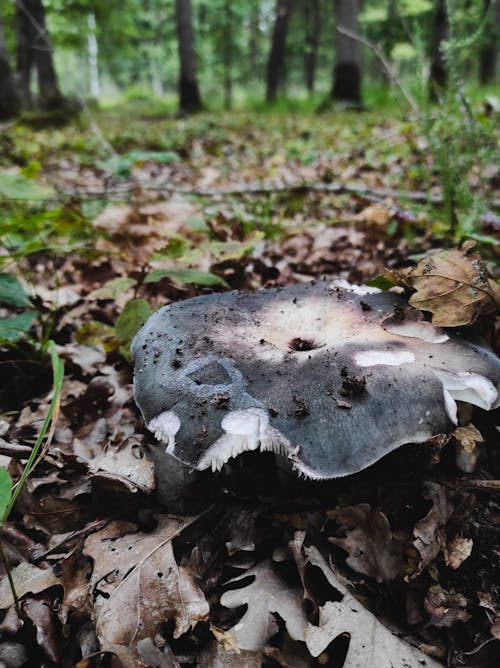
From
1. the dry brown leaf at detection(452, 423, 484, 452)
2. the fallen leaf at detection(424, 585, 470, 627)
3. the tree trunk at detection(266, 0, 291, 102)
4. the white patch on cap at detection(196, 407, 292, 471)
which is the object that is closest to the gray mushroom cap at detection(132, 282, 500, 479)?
the white patch on cap at detection(196, 407, 292, 471)

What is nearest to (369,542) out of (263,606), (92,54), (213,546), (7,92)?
(263,606)

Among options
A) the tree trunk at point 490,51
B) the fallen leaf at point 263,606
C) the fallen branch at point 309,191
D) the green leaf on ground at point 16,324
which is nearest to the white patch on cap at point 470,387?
the fallen leaf at point 263,606

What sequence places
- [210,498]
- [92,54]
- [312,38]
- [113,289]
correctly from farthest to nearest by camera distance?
[92,54]
[312,38]
[113,289]
[210,498]

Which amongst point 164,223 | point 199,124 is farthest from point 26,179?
point 199,124

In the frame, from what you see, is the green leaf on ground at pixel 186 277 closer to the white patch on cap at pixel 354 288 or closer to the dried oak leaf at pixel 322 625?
the white patch on cap at pixel 354 288

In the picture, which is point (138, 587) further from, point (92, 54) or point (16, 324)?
point (92, 54)

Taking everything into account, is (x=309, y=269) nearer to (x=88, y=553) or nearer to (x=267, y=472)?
(x=267, y=472)
